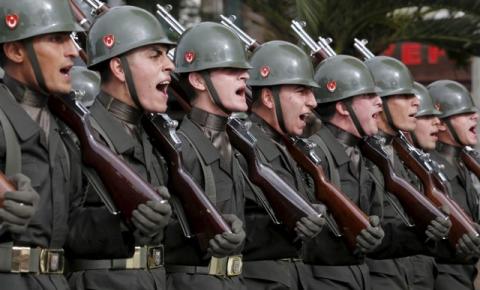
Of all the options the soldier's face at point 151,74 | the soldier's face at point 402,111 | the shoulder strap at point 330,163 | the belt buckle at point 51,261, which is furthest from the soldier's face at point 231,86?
the soldier's face at point 402,111

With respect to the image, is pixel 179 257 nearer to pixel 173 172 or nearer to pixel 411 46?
pixel 173 172

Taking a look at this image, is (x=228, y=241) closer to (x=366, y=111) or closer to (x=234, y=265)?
(x=234, y=265)

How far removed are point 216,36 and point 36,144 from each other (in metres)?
2.18

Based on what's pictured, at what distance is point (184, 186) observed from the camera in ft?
24.7

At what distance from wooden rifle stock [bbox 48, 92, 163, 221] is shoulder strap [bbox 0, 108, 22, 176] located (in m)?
0.57

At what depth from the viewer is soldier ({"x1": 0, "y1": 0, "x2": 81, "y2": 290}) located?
21.2ft

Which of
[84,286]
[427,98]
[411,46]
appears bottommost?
[411,46]

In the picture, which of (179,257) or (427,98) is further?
(427,98)

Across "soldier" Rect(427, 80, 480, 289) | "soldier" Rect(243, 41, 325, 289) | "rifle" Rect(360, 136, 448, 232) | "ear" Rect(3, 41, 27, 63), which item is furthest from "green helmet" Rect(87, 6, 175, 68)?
"soldier" Rect(427, 80, 480, 289)

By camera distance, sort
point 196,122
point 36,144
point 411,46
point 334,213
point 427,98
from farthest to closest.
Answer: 1. point 411,46
2. point 427,98
3. point 334,213
4. point 196,122
5. point 36,144

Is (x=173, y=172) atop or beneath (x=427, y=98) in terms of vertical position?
atop

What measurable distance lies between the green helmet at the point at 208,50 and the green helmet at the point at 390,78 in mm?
2806

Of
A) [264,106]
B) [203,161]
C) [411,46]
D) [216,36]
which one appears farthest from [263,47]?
[411,46]

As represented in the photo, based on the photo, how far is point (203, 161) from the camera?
7980 mm
